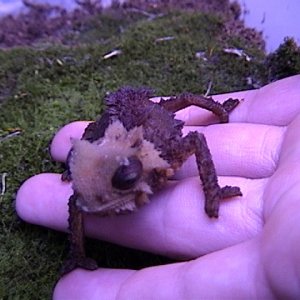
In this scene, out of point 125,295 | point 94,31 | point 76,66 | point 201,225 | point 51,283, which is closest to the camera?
point 125,295

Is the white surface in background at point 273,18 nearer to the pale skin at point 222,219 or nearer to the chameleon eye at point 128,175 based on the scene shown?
the pale skin at point 222,219

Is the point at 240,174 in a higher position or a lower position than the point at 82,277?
higher

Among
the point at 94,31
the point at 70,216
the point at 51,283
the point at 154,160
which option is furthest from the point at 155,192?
the point at 94,31

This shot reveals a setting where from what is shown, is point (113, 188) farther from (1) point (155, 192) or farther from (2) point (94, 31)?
(2) point (94, 31)

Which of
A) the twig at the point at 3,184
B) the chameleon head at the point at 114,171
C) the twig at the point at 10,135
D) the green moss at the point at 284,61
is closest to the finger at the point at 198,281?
the chameleon head at the point at 114,171

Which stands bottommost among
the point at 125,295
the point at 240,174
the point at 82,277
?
the point at 82,277

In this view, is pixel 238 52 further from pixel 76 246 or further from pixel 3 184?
pixel 76 246
